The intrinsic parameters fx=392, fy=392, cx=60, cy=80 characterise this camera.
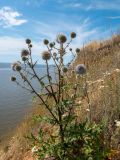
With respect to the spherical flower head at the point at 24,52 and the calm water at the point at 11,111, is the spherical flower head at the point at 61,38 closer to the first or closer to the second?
the spherical flower head at the point at 24,52

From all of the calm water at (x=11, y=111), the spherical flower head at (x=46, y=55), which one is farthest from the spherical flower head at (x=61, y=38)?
the calm water at (x=11, y=111)

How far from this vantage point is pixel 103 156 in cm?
432


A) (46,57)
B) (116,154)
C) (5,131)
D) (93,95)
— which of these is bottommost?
(5,131)

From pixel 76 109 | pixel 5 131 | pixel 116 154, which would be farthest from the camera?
pixel 5 131

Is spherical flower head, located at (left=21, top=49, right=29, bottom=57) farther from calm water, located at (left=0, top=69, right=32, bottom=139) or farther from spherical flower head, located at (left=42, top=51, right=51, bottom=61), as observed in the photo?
calm water, located at (left=0, top=69, right=32, bottom=139)

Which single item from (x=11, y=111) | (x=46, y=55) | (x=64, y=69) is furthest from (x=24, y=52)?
(x=11, y=111)

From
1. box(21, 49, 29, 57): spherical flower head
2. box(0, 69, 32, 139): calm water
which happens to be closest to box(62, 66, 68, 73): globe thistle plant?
box(21, 49, 29, 57): spherical flower head

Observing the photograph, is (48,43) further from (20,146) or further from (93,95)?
(20,146)

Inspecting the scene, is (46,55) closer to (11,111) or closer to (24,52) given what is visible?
(24,52)

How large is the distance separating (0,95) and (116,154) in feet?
57.3

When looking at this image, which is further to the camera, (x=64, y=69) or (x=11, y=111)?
(x=11, y=111)

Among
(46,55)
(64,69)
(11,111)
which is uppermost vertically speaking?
(46,55)

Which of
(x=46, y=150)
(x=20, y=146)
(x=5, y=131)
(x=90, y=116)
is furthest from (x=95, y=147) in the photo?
(x=5, y=131)

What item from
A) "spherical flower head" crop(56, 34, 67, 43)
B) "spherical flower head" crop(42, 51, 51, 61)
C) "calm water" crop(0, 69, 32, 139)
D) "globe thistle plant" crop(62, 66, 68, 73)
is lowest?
"calm water" crop(0, 69, 32, 139)
